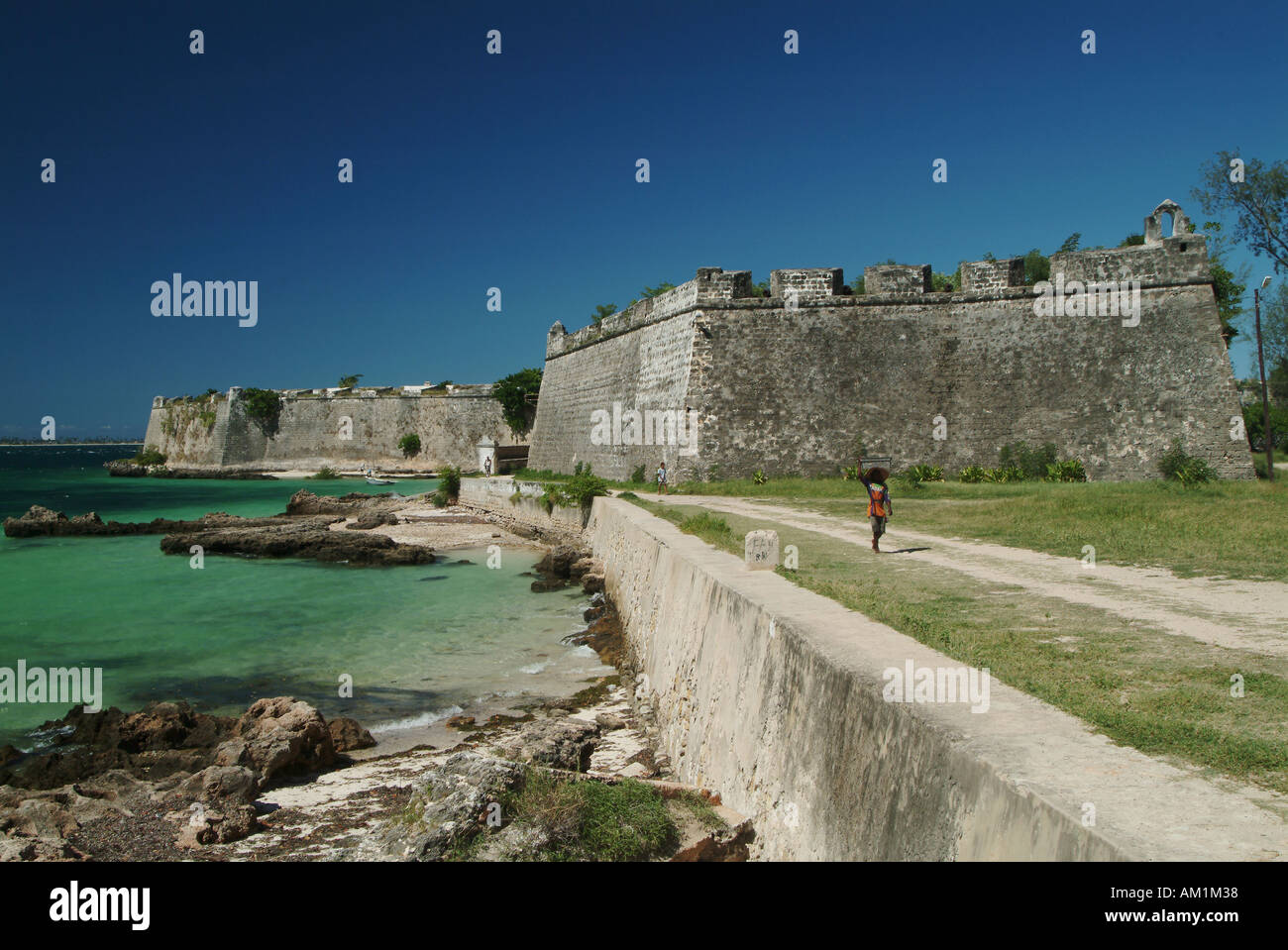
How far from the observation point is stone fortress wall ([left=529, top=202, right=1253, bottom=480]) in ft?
66.1

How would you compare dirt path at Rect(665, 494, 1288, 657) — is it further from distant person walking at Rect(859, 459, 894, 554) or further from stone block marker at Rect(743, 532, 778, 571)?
stone block marker at Rect(743, 532, 778, 571)

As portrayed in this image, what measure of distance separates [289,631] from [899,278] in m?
17.7

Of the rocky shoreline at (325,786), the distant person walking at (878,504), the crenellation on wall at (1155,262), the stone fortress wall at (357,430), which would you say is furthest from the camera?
the stone fortress wall at (357,430)

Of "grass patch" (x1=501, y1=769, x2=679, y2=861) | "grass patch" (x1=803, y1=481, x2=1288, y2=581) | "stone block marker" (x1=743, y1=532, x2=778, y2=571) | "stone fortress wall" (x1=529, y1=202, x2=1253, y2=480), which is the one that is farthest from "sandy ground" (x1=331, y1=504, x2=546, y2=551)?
"grass patch" (x1=501, y1=769, x2=679, y2=861)

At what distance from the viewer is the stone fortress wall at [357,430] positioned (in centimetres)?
6494

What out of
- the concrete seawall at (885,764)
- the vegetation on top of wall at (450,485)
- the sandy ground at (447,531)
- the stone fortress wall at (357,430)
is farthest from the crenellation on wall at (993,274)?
the stone fortress wall at (357,430)

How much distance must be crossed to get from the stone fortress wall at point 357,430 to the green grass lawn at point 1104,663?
184 feet

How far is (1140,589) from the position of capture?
7602 mm

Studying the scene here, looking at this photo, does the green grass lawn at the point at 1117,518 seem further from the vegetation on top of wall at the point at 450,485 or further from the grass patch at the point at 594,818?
the vegetation on top of wall at the point at 450,485

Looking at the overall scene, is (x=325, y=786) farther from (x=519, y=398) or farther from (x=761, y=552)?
(x=519, y=398)

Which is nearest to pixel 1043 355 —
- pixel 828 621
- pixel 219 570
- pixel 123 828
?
pixel 828 621

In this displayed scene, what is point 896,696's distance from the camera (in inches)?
164
